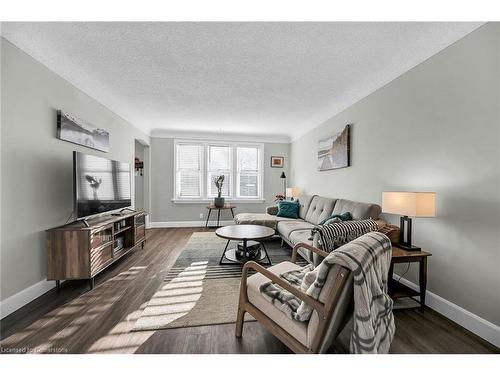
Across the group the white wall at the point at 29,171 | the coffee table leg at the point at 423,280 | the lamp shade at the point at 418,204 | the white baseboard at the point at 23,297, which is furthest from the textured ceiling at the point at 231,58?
the white baseboard at the point at 23,297

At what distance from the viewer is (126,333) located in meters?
1.66

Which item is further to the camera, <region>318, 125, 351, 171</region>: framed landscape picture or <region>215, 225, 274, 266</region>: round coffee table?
<region>318, 125, 351, 171</region>: framed landscape picture

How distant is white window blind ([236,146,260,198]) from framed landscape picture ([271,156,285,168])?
43 cm

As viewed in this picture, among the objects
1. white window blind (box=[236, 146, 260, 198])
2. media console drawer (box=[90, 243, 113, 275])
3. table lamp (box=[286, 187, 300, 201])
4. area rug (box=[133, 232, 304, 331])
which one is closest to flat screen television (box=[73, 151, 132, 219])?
media console drawer (box=[90, 243, 113, 275])

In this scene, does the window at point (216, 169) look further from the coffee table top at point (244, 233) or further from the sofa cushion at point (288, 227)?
the coffee table top at point (244, 233)

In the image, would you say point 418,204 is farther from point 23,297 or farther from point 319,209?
point 23,297

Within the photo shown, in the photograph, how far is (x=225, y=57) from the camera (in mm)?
2340

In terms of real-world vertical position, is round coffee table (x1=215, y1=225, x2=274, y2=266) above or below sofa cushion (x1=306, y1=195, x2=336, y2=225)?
below

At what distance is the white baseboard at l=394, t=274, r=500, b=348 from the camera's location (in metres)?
1.56

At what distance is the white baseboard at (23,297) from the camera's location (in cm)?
184

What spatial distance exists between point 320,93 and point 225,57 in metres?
1.62

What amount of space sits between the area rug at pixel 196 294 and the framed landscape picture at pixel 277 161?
306 centimetres

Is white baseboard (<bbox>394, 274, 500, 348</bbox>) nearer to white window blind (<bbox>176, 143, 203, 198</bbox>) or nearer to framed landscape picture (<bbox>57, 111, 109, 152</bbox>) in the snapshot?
framed landscape picture (<bbox>57, 111, 109, 152</bbox>)
